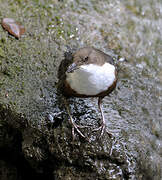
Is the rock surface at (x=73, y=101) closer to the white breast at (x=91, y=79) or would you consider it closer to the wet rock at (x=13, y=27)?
the wet rock at (x=13, y=27)

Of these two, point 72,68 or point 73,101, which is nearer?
point 72,68

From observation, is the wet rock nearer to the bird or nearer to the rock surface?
the rock surface

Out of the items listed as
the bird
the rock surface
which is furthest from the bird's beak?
the rock surface

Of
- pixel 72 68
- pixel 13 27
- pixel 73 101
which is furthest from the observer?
pixel 13 27

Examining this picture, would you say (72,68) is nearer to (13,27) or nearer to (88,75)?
(88,75)

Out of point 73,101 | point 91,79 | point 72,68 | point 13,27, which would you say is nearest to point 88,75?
point 91,79

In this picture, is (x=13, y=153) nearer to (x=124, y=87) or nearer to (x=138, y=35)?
(x=124, y=87)

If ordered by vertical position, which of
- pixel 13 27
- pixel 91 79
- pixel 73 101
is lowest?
pixel 73 101
